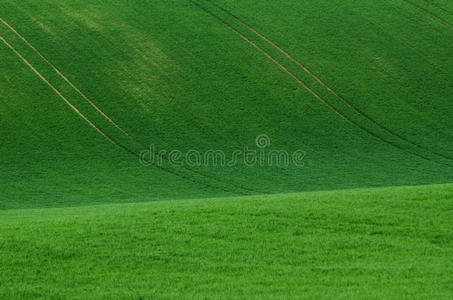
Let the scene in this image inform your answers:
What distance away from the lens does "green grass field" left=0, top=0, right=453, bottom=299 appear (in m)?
8.20

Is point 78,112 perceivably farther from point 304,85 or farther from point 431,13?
point 431,13

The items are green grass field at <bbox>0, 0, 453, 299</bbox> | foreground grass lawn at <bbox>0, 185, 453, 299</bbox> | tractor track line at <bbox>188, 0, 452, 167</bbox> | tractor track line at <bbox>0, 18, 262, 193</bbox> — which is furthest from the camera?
tractor track line at <bbox>188, 0, 452, 167</bbox>

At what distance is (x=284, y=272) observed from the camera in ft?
26.3

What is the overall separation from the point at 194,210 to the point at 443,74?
21659 mm

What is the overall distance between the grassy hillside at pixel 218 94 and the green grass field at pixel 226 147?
10 centimetres

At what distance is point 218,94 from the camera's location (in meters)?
26.0

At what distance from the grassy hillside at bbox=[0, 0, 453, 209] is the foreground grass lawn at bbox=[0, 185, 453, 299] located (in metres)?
7.58

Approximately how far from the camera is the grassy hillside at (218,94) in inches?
790

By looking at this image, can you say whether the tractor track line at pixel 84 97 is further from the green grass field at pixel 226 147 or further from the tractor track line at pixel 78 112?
the tractor track line at pixel 78 112

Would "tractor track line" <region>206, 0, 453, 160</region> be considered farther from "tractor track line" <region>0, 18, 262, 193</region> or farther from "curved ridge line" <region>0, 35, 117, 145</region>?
"curved ridge line" <region>0, 35, 117, 145</region>

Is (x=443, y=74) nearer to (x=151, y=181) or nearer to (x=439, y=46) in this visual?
(x=439, y=46)

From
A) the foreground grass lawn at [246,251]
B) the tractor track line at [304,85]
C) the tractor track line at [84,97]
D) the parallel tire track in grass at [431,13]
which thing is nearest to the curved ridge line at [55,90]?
the tractor track line at [84,97]

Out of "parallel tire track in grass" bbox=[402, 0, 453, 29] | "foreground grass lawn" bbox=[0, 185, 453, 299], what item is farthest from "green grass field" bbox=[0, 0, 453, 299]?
"parallel tire track in grass" bbox=[402, 0, 453, 29]

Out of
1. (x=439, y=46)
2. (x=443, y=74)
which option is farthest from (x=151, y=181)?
(x=439, y=46)
